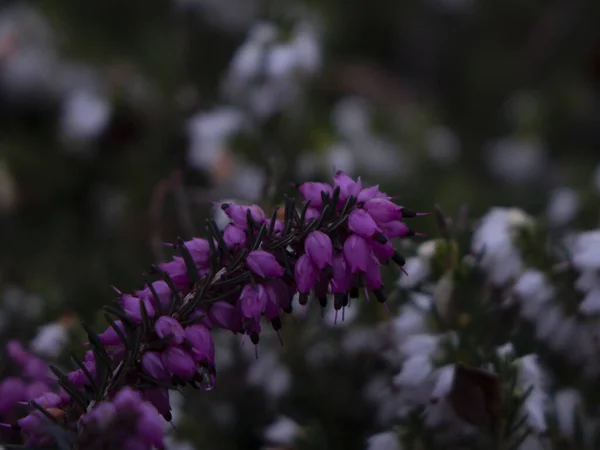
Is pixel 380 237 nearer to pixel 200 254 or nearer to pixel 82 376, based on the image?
pixel 200 254

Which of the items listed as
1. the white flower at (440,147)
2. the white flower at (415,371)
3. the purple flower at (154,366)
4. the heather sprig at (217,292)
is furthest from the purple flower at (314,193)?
the white flower at (440,147)

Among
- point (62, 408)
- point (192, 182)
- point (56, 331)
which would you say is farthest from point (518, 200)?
point (62, 408)

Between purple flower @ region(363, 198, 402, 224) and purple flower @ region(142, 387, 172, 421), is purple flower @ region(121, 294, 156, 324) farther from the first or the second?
purple flower @ region(363, 198, 402, 224)

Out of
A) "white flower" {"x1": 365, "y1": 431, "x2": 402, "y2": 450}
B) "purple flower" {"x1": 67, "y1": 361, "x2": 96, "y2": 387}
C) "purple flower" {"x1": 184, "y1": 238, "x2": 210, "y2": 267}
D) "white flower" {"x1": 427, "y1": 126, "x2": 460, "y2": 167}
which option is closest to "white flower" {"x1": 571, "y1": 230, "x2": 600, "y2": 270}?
"white flower" {"x1": 365, "y1": 431, "x2": 402, "y2": 450}

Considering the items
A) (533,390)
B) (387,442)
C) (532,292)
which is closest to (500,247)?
(532,292)

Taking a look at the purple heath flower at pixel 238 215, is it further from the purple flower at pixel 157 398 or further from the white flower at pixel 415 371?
the white flower at pixel 415 371

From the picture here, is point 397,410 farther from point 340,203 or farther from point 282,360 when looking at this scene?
point 340,203
